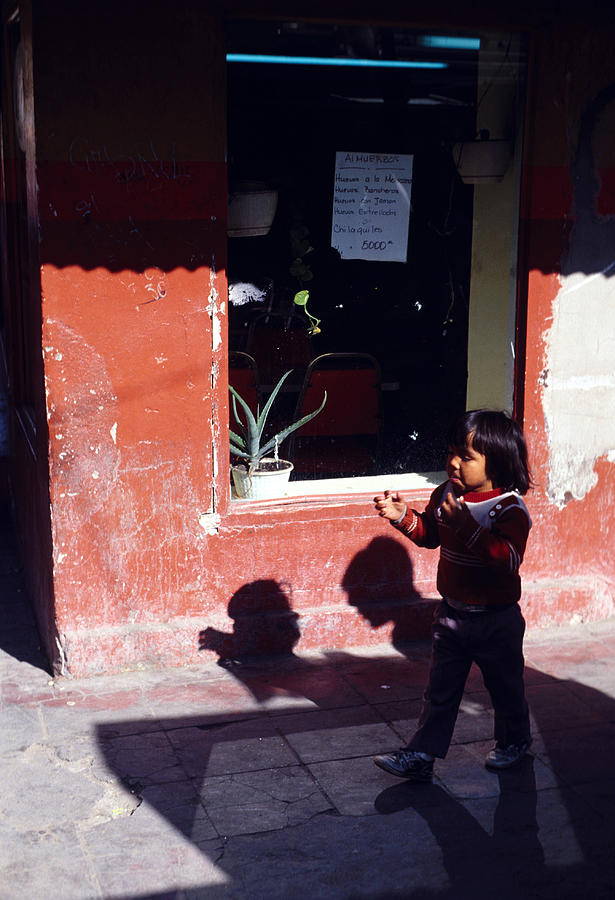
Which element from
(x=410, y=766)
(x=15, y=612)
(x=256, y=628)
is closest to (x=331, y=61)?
(x=256, y=628)

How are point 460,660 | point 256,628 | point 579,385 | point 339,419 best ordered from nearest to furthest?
point 460,660, point 256,628, point 579,385, point 339,419

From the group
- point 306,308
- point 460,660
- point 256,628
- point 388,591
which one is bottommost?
point 256,628

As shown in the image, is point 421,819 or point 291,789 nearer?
point 421,819

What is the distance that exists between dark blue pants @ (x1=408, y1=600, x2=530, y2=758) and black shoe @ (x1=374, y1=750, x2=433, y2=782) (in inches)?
2.7

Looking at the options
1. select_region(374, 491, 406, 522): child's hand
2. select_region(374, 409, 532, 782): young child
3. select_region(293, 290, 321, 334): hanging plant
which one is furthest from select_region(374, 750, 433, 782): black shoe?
select_region(293, 290, 321, 334): hanging plant

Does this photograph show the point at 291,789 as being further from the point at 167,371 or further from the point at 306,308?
the point at 306,308

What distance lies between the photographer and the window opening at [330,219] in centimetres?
484

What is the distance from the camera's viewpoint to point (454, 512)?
3.44 metres

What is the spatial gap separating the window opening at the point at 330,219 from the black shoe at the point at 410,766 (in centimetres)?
186

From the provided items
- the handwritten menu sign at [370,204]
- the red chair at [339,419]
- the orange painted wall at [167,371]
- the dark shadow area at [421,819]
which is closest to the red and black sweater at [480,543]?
the dark shadow area at [421,819]

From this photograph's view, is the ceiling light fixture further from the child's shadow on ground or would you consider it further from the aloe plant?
the child's shadow on ground

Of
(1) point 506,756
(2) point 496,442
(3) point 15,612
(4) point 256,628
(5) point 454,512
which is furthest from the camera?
(3) point 15,612

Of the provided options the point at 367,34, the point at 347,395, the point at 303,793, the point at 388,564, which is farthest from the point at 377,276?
the point at 303,793

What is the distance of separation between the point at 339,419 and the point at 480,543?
1.98m
